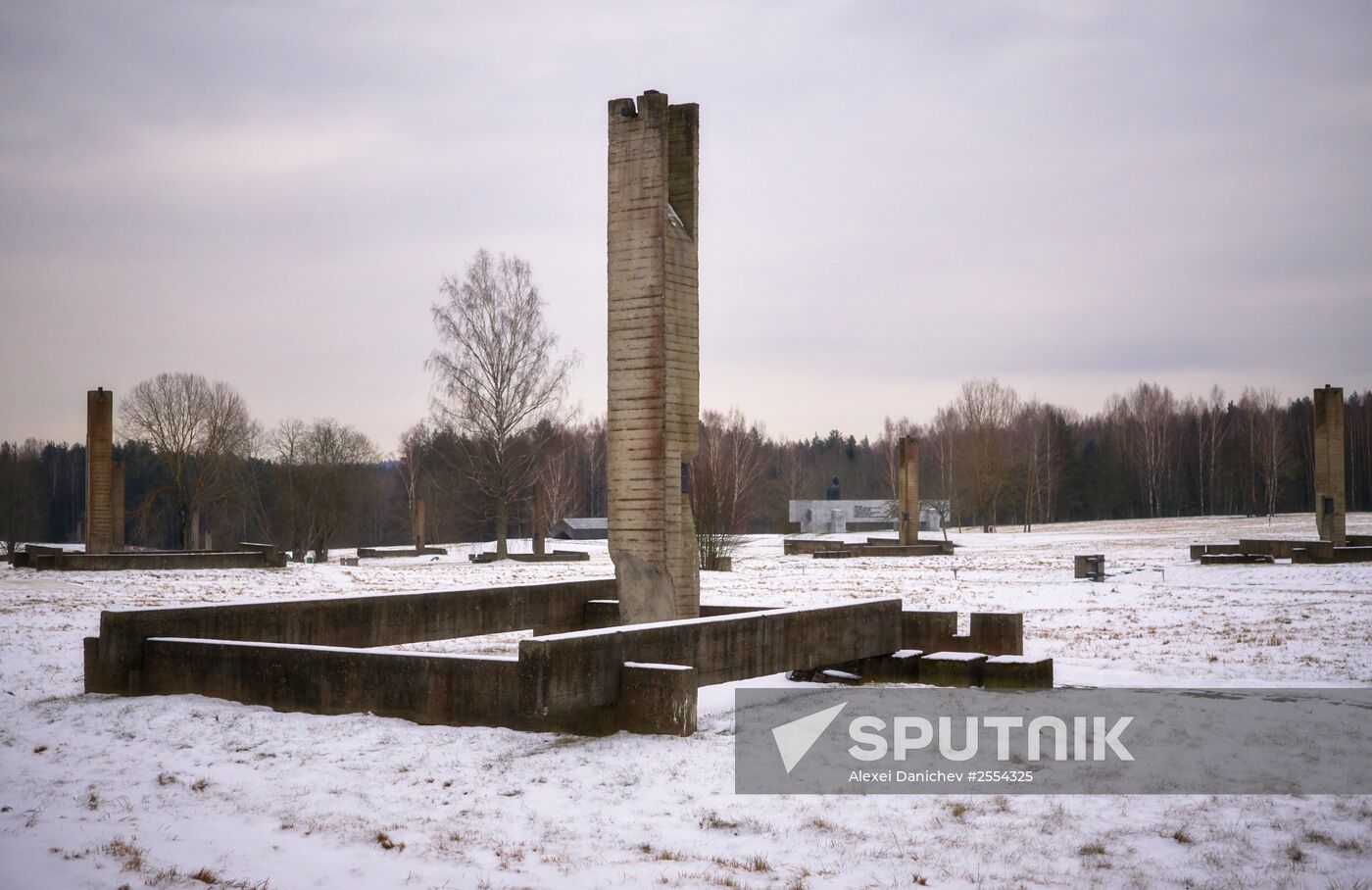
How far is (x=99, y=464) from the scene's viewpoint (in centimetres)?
2911

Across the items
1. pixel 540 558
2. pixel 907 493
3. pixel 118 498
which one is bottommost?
pixel 540 558

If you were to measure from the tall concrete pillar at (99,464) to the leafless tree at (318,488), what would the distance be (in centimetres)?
1550

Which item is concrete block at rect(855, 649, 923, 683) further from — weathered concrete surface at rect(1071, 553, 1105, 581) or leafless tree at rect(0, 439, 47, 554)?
leafless tree at rect(0, 439, 47, 554)

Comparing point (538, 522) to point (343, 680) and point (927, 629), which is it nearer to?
point (927, 629)

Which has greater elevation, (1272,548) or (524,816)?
(1272,548)

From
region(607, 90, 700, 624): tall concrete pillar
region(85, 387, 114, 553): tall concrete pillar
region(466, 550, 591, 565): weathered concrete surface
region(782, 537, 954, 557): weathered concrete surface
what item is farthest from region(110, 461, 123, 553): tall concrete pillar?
region(607, 90, 700, 624): tall concrete pillar

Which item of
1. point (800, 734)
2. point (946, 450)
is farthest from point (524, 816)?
point (946, 450)

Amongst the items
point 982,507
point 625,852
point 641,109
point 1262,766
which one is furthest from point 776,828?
point 982,507

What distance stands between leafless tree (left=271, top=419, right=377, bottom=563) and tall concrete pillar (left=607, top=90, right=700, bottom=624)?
118 feet

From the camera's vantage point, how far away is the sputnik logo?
7.55 meters

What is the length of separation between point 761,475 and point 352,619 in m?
65.1

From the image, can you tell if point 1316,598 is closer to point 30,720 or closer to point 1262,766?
point 1262,766

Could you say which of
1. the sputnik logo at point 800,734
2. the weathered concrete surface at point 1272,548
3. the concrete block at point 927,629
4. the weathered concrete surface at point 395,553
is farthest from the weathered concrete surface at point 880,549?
the sputnik logo at point 800,734

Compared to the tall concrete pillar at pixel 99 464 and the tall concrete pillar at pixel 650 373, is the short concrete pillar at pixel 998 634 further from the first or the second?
the tall concrete pillar at pixel 99 464
